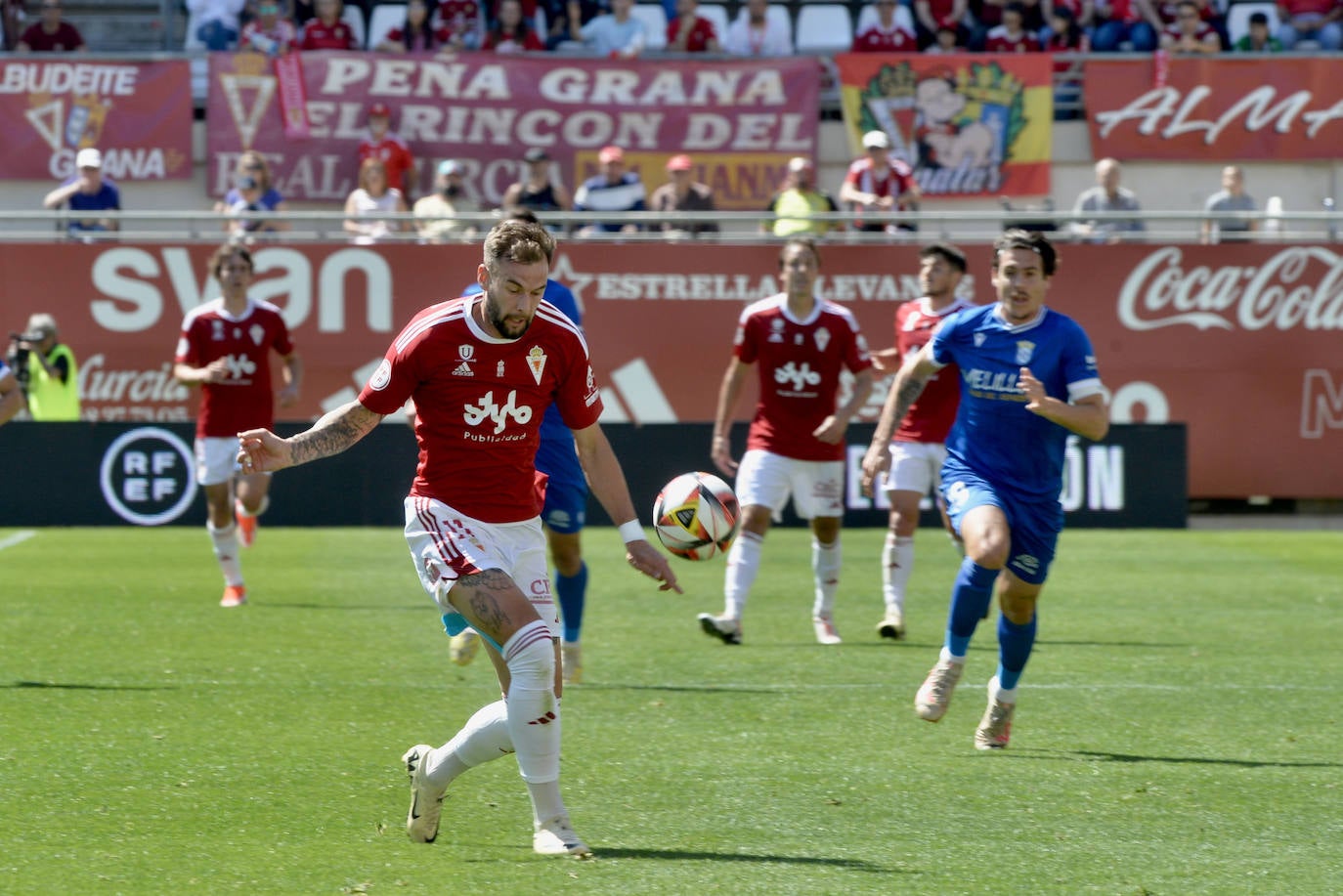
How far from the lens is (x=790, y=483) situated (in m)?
11.7

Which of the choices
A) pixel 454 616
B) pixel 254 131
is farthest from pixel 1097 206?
pixel 454 616

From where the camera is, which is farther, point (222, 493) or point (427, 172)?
point (427, 172)

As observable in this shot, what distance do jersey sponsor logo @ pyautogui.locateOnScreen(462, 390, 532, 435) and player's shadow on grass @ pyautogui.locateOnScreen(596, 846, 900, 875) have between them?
152cm

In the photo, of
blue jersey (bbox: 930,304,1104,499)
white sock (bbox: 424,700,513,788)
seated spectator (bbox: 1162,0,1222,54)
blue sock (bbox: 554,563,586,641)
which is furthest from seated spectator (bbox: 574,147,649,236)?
white sock (bbox: 424,700,513,788)

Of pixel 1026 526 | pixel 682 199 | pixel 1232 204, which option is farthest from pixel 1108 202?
pixel 1026 526

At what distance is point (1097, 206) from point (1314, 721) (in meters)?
12.8

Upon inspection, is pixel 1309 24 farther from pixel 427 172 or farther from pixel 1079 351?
pixel 1079 351

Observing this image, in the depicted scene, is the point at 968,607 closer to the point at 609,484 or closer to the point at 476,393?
the point at 609,484

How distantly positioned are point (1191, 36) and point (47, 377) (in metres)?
14.9

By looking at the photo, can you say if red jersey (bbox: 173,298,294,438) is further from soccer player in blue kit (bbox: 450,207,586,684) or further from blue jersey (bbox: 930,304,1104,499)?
blue jersey (bbox: 930,304,1104,499)

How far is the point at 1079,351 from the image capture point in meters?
8.17

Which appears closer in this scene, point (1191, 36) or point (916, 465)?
point (916, 465)

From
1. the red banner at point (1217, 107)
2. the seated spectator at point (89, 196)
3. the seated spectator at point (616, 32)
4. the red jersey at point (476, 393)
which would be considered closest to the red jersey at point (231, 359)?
the red jersey at point (476, 393)

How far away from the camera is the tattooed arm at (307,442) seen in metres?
6.20
